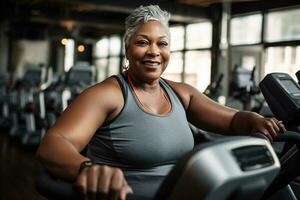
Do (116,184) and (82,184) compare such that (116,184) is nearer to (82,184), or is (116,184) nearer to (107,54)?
(82,184)

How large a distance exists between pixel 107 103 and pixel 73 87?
4695mm

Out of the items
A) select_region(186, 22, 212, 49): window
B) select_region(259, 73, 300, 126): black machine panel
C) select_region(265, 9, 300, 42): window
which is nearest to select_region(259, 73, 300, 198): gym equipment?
select_region(259, 73, 300, 126): black machine panel

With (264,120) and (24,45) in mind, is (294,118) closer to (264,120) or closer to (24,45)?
(264,120)

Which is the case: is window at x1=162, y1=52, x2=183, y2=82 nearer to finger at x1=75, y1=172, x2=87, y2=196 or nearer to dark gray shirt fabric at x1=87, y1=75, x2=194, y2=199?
dark gray shirt fabric at x1=87, y1=75, x2=194, y2=199

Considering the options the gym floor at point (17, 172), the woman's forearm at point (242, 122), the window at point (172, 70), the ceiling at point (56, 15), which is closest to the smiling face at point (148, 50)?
the window at point (172, 70)

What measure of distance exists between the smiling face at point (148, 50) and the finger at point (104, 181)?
58 centimetres

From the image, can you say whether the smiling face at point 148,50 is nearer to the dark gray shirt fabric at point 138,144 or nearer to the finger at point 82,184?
the dark gray shirt fabric at point 138,144

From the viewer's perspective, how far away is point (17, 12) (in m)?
9.28

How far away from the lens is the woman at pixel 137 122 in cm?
101

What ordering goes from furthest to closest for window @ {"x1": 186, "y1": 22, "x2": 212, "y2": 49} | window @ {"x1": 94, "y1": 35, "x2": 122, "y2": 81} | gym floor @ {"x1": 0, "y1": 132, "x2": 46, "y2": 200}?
window @ {"x1": 94, "y1": 35, "x2": 122, "y2": 81}, window @ {"x1": 186, "y1": 22, "x2": 212, "y2": 49}, gym floor @ {"x1": 0, "y1": 132, "x2": 46, "y2": 200}

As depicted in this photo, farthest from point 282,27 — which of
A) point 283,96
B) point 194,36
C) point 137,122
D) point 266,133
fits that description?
point 137,122

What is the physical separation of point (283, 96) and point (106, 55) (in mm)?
10724

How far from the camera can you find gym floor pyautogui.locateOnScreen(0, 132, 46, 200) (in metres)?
3.60

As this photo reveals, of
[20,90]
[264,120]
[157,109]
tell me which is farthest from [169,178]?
[20,90]
